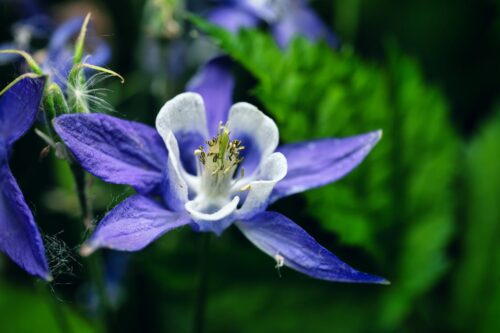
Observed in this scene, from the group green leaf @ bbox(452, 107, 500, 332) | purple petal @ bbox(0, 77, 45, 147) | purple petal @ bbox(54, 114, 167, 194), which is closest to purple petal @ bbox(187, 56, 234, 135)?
purple petal @ bbox(54, 114, 167, 194)

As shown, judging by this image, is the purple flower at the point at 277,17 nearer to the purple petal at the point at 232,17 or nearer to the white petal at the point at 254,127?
the purple petal at the point at 232,17

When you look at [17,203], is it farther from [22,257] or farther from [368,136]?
[368,136]

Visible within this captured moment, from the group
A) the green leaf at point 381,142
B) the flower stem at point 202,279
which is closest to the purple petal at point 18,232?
the flower stem at point 202,279

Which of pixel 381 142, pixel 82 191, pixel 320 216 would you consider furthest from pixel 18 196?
pixel 381 142

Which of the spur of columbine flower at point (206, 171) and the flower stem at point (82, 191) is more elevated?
the spur of columbine flower at point (206, 171)

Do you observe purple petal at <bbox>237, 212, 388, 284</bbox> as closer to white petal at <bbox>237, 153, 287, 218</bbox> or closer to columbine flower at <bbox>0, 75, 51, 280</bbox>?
white petal at <bbox>237, 153, 287, 218</bbox>

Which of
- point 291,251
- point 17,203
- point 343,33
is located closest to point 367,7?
point 343,33

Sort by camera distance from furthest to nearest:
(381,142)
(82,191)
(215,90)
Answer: (381,142), (215,90), (82,191)

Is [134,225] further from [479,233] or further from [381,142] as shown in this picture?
[479,233]
